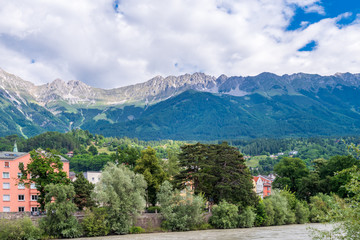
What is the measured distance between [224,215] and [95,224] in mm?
28223

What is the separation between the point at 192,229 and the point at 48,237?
29.0m

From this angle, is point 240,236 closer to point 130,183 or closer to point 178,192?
point 178,192

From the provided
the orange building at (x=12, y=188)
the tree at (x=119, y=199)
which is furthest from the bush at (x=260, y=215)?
the orange building at (x=12, y=188)

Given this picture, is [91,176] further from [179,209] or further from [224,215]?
[224,215]

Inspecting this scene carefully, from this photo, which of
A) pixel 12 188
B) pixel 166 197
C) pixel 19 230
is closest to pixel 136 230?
pixel 166 197

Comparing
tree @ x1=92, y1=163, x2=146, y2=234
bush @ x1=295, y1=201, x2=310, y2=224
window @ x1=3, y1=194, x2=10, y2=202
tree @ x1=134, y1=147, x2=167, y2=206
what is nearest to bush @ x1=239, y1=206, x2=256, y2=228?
tree @ x1=134, y1=147, x2=167, y2=206

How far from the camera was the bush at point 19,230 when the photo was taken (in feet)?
190

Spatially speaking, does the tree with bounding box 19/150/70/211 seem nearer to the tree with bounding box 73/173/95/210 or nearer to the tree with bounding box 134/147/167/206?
the tree with bounding box 73/173/95/210

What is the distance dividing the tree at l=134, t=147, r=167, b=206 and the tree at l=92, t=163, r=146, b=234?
10.4 meters

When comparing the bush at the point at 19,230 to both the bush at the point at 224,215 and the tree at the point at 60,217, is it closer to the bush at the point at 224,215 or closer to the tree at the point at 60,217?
the tree at the point at 60,217

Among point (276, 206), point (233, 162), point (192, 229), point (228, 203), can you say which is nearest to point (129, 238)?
point (192, 229)

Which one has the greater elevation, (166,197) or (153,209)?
(166,197)

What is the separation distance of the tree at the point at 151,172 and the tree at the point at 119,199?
411 inches

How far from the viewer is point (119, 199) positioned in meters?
68.2
